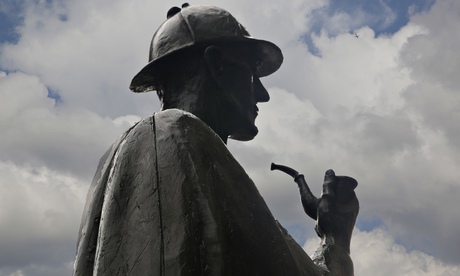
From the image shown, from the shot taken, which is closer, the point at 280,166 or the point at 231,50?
the point at 231,50

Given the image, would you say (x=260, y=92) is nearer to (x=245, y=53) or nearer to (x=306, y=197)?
(x=245, y=53)

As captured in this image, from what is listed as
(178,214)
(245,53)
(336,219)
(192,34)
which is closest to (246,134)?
(245,53)

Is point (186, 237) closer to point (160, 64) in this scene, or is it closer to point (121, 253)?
point (121, 253)

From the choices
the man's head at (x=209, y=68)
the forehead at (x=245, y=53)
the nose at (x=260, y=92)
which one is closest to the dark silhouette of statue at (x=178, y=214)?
the man's head at (x=209, y=68)

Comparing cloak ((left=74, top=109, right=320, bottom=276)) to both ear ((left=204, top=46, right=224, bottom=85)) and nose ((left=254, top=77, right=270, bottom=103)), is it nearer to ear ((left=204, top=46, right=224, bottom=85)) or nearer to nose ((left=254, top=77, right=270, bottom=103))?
ear ((left=204, top=46, right=224, bottom=85))

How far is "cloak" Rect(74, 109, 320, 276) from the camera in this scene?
13.3 ft

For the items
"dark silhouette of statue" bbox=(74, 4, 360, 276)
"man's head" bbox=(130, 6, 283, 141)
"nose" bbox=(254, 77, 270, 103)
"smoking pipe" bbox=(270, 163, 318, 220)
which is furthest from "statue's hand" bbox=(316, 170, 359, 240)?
"dark silhouette of statue" bbox=(74, 4, 360, 276)

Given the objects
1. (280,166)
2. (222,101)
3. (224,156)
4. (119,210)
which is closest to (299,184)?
(280,166)

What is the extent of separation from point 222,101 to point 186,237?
1865 mm

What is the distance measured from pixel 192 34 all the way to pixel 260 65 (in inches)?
31.3

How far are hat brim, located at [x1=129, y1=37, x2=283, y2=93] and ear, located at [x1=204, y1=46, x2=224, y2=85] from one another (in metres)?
0.31

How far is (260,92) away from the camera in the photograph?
6.17 meters

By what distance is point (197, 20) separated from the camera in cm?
585

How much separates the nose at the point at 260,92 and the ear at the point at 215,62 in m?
0.55
